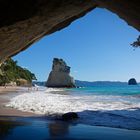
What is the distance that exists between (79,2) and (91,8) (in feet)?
7.28

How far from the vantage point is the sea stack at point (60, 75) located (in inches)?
4505

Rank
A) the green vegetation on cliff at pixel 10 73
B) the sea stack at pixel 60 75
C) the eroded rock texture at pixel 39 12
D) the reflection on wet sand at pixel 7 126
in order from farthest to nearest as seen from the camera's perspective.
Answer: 1. the sea stack at pixel 60 75
2. the green vegetation on cliff at pixel 10 73
3. the reflection on wet sand at pixel 7 126
4. the eroded rock texture at pixel 39 12

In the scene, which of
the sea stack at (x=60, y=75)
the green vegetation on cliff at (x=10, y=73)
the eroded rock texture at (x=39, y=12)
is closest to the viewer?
the eroded rock texture at (x=39, y=12)

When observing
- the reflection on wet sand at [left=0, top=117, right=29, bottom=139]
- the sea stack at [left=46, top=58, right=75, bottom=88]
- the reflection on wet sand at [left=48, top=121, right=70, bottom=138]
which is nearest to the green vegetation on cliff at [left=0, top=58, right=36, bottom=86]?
A: the sea stack at [left=46, top=58, right=75, bottom=88]

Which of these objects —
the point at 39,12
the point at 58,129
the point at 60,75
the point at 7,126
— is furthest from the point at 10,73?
the point at 39,12

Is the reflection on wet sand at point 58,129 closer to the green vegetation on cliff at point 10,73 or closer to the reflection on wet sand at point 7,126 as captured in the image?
the reflection on wet sand at point 7,126

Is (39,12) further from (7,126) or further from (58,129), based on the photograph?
(7,126)

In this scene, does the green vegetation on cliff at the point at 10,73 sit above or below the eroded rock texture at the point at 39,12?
above

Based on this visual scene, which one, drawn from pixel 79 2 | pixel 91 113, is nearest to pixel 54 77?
pixel 91 113

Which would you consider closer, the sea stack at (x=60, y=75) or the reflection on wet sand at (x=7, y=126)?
the reflection on wet sand at (x=7, y=126)

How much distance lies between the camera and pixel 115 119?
54.5 ft

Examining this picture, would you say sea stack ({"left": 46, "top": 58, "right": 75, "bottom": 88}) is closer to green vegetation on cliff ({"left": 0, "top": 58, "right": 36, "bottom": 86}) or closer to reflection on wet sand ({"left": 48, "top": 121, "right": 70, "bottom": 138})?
green vegetation on cliff ({"left": 0, "top": 58, "right": 36, "bottom": 86})

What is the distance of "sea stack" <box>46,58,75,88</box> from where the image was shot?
11444 centimetres

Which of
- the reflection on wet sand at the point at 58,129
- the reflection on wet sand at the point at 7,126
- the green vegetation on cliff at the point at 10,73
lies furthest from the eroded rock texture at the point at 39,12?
the green vegetation on cliff at the point at 10,73
